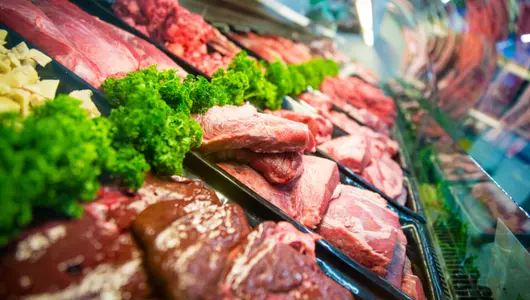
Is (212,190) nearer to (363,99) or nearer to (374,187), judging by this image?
(374,187)

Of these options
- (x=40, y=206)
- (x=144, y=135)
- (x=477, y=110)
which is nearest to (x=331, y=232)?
(x=144, y=135)

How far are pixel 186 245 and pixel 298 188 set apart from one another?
136 cm

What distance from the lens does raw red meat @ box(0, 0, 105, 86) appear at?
237 cm

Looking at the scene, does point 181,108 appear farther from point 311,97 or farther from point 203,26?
point 311,97

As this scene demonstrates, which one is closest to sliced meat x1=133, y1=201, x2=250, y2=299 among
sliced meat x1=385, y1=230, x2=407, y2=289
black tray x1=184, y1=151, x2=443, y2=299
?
black tray x1=184, y1=151, x2=443, y2=299

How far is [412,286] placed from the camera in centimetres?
247

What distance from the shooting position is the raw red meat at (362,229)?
238 cm

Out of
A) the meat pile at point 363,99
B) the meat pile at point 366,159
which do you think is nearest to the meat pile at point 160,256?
the meat pile at point 366,159

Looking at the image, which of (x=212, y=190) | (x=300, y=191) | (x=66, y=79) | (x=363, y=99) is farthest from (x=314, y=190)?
Result: (x=363, y=99)

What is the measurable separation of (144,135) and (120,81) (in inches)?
22.9

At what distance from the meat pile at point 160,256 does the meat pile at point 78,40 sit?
1312 mm

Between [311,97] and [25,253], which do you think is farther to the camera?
[311,97]

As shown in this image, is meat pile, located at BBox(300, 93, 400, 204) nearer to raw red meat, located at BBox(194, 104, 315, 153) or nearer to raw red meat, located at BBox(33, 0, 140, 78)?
raw red meat, located at BBox(194, 104, 315, 153)

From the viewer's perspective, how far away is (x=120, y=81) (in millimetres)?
2123
